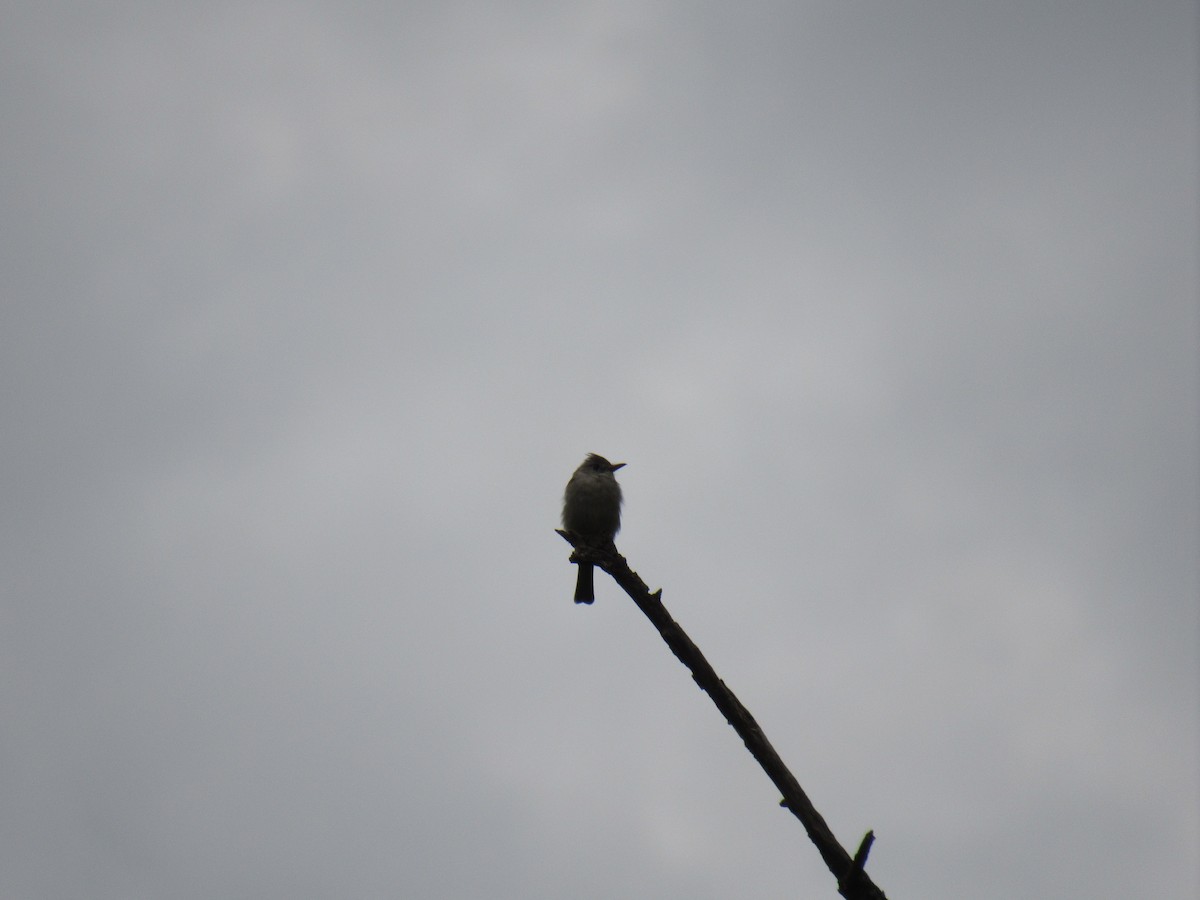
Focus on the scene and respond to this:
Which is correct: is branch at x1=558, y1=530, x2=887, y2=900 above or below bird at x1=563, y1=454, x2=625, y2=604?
below

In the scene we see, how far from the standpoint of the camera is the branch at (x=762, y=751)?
6.39 metres

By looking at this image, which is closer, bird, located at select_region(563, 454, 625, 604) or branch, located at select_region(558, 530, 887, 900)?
branch, located at select_region(558, 530, 887, 900)

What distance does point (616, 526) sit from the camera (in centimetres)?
1541

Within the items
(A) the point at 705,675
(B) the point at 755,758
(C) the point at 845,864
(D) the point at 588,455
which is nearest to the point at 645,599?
(A) the point at 705,675

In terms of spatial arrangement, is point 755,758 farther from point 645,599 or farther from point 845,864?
point 645,599

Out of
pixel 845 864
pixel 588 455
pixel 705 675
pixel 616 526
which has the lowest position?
pixel 845 864

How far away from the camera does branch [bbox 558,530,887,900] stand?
21.0ft

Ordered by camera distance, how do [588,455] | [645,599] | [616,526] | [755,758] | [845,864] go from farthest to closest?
[588,455]
[616,526]
[645,599]
[755,758]
[845,864]

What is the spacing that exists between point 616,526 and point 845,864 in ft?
30.5

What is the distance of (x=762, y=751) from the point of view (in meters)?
7.00

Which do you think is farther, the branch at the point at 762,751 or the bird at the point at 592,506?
the bird at the point at 592,506

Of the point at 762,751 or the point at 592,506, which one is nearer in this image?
the point at 762,751

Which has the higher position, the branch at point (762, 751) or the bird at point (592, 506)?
the bird at point (592, 506)

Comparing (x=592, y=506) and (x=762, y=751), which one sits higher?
(x=592, y=506)
